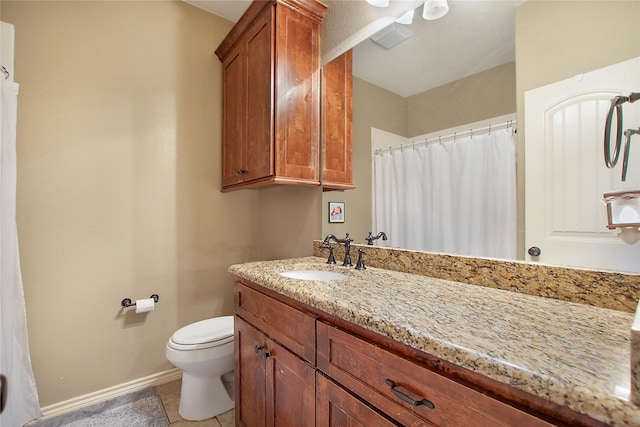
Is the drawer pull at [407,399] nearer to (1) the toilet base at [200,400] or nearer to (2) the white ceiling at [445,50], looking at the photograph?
(2) the white ceiling at [445,50]

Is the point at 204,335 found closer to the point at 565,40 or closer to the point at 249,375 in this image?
the point at 249,375

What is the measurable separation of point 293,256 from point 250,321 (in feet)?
2.50

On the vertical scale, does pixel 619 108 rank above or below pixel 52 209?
above

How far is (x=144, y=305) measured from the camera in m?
1.80

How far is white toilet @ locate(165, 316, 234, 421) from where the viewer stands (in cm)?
154

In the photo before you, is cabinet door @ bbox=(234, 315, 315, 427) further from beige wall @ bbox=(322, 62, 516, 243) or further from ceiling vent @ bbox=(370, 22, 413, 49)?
ceiling vent @ bbox=(370, 22, 413, 49)

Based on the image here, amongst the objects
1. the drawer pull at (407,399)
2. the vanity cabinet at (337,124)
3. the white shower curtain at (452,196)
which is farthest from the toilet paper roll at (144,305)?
the drawer pull at (407,399)

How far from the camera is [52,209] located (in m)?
1.61

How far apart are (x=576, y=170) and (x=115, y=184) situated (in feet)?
7.63

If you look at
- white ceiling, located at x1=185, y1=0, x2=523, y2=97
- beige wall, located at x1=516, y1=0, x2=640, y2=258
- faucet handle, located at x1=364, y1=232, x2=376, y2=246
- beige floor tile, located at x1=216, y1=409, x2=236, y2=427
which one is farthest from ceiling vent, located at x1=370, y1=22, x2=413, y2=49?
beige floor tile, located at x1=216, y1=409, x2=236, y2=427

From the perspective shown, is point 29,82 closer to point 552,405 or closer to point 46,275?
point 46,275

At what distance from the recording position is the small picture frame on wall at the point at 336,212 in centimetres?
171

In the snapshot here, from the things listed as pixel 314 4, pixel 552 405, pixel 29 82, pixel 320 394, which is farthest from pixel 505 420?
pixel 29 82

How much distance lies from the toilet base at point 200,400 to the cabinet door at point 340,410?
1.09m
